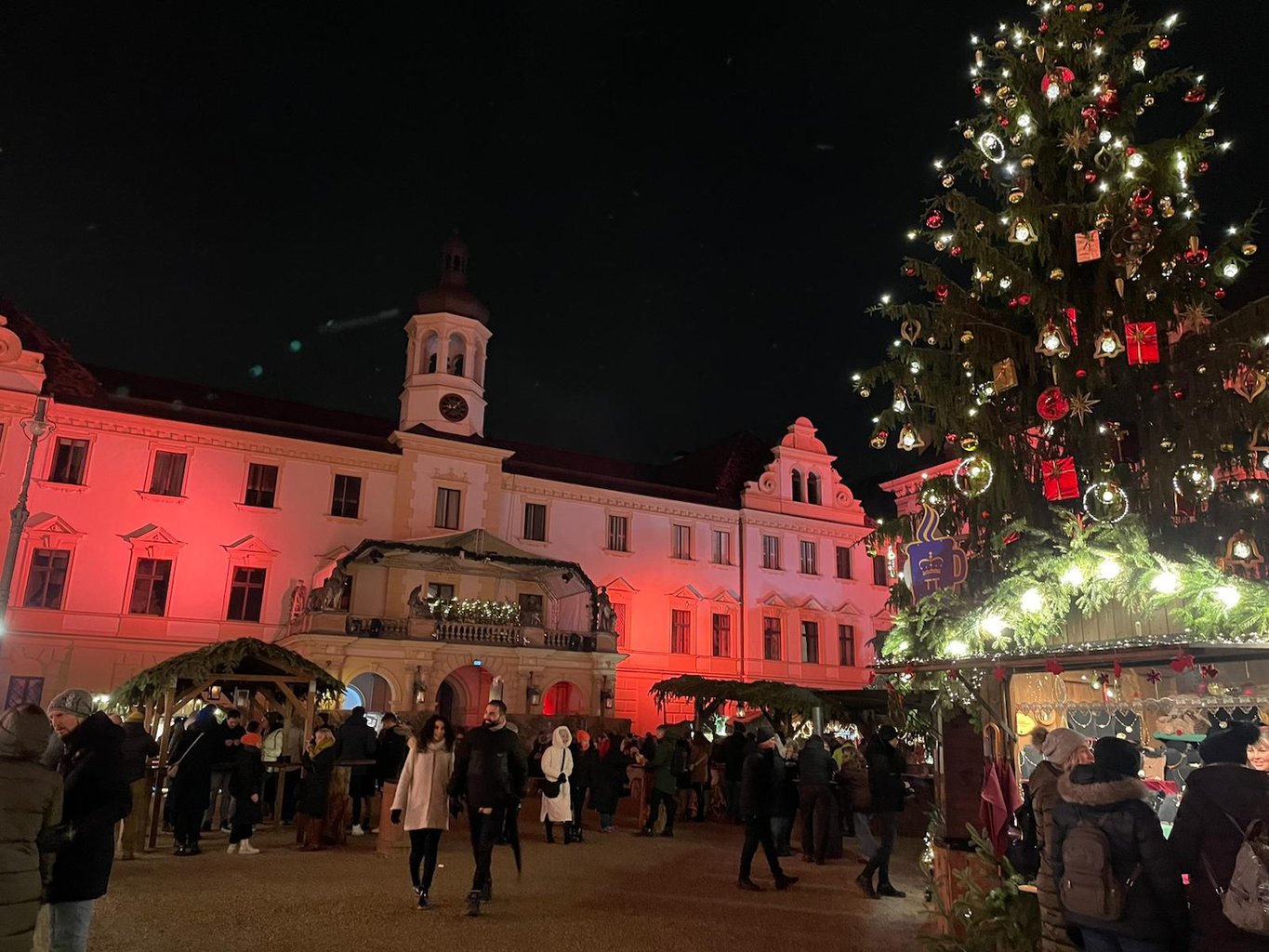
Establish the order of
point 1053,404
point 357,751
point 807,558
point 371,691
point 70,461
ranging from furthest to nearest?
1. point 807,558
2. point 371,691
3. point 70,461
4. point 357,751
5. point 1053,404

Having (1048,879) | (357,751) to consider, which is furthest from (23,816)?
(357,751)

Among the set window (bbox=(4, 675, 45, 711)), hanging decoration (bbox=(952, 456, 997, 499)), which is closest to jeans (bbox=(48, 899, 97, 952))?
hanging decoration (bbox=(952, 456, 997, 499))

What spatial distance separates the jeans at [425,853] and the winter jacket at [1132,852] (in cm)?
586

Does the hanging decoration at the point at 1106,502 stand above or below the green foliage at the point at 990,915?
above

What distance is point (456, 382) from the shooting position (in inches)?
1345

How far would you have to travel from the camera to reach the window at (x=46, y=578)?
2656 centimetres

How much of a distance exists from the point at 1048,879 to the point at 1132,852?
3.03ft

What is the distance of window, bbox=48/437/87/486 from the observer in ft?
88.9

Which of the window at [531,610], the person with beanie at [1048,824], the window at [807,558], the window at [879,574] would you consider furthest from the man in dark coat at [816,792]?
the window at [879,574]

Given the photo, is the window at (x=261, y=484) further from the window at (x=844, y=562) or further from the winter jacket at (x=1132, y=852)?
the winter jacket at (x=1132, y=852)

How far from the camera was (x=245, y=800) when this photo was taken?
12023 millimetres

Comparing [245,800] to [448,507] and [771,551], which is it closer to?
[448,507]

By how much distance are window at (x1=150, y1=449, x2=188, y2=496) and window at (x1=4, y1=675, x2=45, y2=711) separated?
6.33m

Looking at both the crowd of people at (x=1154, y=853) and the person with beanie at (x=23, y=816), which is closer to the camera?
the crowd of people at (x=1154, y=853)
